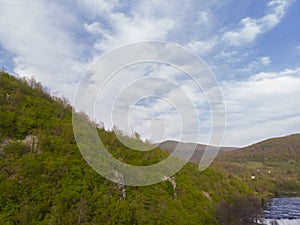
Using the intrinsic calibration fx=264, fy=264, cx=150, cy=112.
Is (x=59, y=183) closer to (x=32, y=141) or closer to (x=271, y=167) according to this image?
(x=32, y=141)

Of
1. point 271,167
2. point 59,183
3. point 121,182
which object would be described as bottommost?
point 121,182

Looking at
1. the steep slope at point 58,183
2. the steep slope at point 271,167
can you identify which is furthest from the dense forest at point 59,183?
the steep slope at point 271,167

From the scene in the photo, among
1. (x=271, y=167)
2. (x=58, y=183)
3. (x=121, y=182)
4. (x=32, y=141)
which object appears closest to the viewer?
(x=58, y=183)

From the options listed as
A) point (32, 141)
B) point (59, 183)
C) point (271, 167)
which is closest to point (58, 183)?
point (59, 183)

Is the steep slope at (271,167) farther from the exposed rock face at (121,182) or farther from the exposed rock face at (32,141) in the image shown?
the exposed rock face at (32,141)

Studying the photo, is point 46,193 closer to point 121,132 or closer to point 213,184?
point 121,132

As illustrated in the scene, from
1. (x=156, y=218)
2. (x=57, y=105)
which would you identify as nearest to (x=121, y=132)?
(x=57, y=105)
